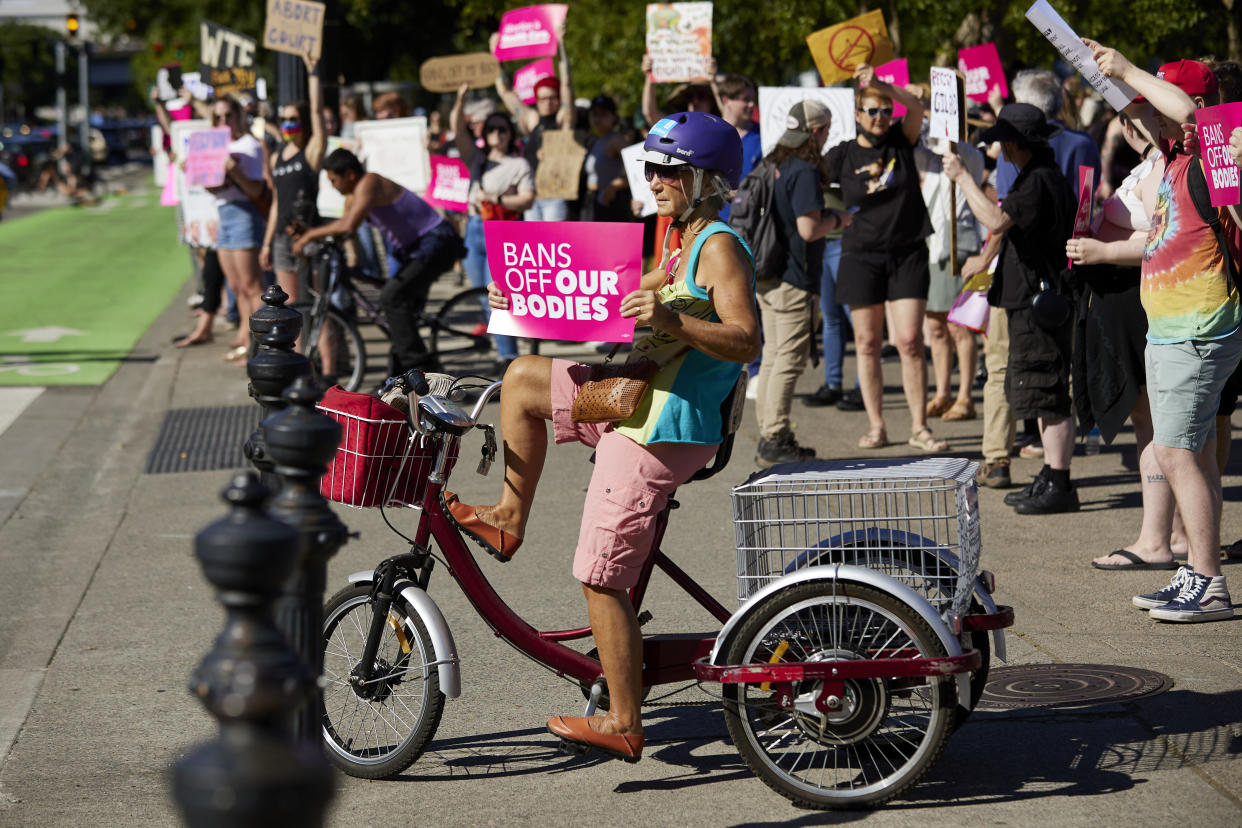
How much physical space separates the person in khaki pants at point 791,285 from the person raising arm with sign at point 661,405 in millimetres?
4268

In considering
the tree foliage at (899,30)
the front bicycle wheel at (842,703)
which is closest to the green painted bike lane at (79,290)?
the tree foliage at (899,30)

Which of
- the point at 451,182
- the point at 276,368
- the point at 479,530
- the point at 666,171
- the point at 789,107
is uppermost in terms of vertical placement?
the point at 789,107

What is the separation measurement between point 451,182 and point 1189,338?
954 cm

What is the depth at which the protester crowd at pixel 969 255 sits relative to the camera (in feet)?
18.3

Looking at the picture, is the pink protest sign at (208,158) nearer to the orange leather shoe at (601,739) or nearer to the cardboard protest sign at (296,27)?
the cardboard protest sign at (296,27)

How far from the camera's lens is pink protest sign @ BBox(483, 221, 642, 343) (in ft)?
13.7

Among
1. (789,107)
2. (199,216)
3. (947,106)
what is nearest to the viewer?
(947,106)

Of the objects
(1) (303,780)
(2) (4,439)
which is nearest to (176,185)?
(2) (4,439)

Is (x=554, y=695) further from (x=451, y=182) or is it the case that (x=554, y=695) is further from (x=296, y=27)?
(x=451, y=182)

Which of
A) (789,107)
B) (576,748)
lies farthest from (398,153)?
(576,748)

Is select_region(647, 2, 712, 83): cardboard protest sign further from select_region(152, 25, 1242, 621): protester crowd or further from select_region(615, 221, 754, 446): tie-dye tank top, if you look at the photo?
select_region(615, 221, 754, 446): tie-dye tank top

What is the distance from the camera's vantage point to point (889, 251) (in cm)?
855

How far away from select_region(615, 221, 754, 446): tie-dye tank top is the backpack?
4.37 meters

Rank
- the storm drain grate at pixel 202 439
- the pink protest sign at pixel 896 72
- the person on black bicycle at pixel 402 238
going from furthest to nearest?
the pink protest sign at pixel 896 72 → the person on black bicycle at pixel 402 238 → the storm drain grate at pixel 202 439
